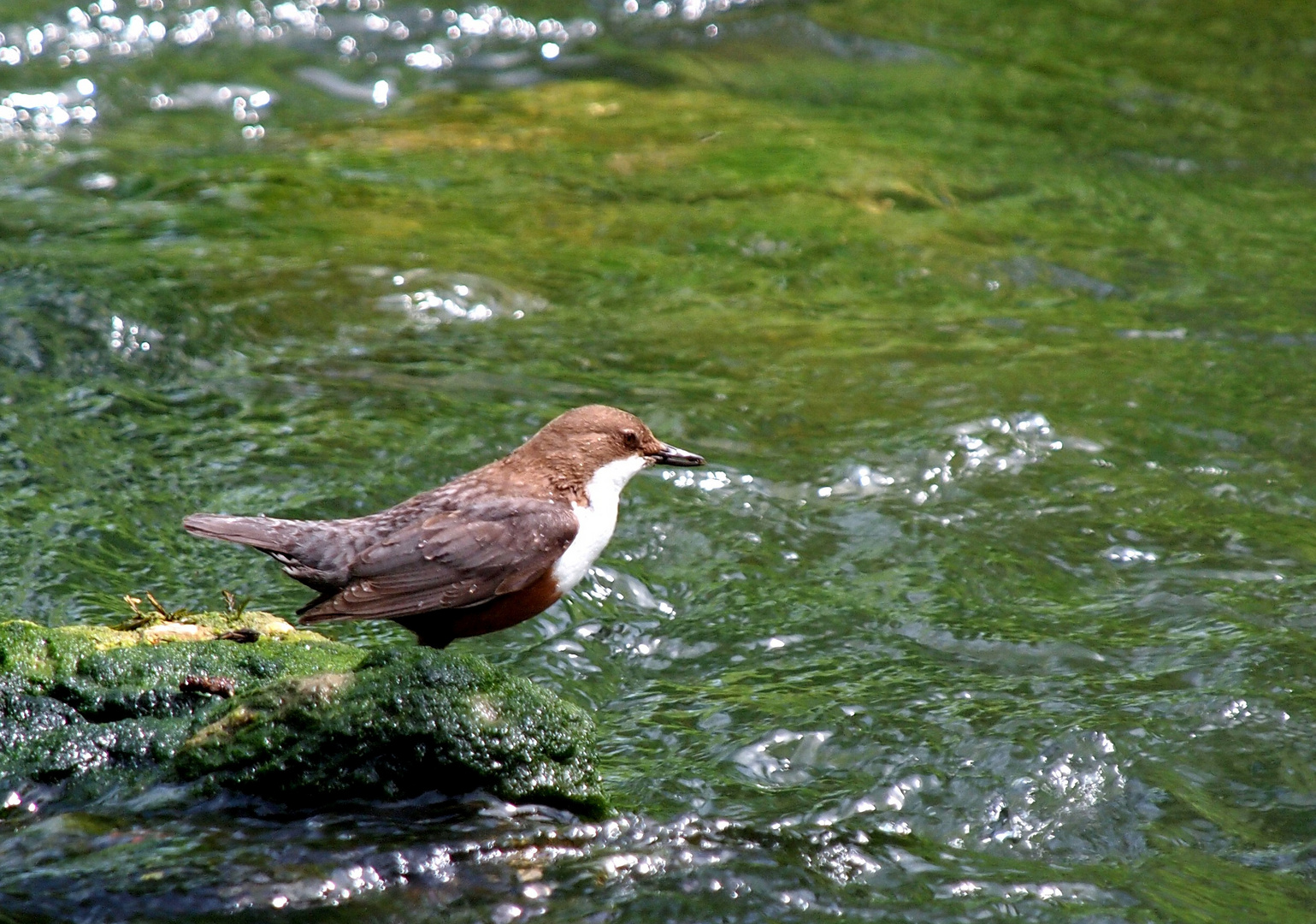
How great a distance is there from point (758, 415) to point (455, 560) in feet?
7.60

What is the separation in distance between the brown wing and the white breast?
5cm

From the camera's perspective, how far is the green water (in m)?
3.46

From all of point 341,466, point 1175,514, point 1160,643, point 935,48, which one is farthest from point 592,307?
point 935,48

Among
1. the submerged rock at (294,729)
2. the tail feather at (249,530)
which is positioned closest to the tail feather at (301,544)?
the tail feather at (249,530)

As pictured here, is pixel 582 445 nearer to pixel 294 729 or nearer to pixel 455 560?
pixel 455 560

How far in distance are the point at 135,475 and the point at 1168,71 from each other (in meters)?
8.29

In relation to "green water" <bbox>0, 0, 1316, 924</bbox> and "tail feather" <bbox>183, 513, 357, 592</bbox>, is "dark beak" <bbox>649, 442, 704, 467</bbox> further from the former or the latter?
"tail feather" <bbox>183, 513, 357, 592</bbox>

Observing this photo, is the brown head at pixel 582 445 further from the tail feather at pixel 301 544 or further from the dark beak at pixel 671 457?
the tail feather at pixel 301 544

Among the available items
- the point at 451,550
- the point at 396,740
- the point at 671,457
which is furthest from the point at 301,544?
the point at 671,457

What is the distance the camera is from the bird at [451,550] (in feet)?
13.7

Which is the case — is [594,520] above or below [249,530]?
below

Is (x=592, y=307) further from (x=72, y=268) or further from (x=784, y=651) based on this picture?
(x=784, y=651)

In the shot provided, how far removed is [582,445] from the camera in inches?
184

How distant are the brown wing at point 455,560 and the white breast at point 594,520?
0.05m
